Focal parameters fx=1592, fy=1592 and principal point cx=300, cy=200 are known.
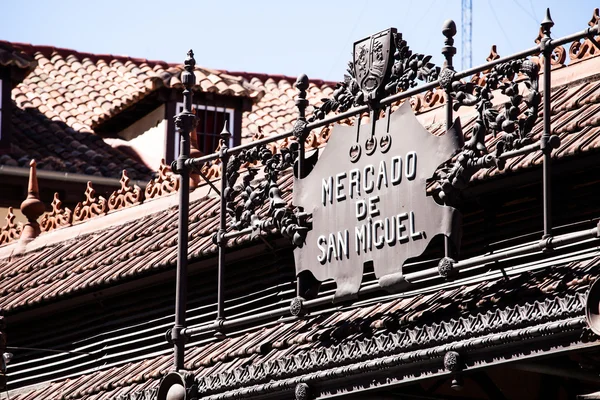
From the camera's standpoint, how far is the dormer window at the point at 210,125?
2595 centimetres

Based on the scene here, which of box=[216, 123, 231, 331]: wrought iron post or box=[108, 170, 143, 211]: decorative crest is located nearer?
box=[216, 123, 231, 331]: wrought iron post

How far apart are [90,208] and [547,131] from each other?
9983 millimetres

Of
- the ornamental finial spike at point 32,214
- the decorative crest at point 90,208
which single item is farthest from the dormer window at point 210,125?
the decorative crest at point 90,208

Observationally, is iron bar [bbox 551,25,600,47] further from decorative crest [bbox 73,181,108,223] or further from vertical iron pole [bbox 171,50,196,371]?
decorative crest [bbox 73,181,108,223]

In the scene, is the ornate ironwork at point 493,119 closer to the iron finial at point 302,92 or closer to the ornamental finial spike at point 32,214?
the iron finial at point 302,92

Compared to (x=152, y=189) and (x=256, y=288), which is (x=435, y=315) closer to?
(x=256, y=288)

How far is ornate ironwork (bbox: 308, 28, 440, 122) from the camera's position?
12.3m

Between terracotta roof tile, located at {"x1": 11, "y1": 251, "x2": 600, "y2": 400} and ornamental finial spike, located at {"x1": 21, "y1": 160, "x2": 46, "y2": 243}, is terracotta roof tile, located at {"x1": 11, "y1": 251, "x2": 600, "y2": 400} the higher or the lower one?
the lower one

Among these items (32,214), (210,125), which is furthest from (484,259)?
(210,125)

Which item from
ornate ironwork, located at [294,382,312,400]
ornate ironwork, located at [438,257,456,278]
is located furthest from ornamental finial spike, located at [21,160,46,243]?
ornate ironwork, located at [438,257,456,278]

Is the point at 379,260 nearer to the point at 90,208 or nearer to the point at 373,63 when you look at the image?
the point at 373,63

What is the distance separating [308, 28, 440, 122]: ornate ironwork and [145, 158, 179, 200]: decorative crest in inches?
240

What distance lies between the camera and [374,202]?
1245cm

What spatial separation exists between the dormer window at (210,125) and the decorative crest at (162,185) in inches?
263
